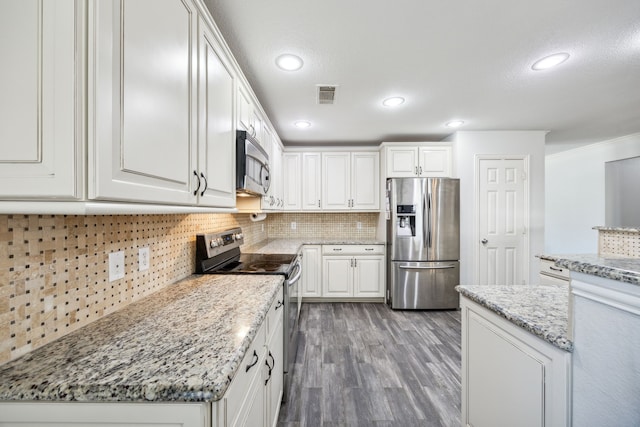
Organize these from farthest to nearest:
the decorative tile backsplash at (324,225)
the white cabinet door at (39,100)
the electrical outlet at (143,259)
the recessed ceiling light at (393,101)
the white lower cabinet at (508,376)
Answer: the decorative tile backsplash at (324,225), the recessed ceiling light at (393,101), the electrical outlet at (143,259), the white lower cabinet at (508,376), the white cabinet door at (39,100)

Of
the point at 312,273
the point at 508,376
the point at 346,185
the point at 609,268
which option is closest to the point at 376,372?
the point at 508,376

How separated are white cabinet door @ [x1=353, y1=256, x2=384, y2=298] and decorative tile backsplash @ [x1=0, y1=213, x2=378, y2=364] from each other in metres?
2.51

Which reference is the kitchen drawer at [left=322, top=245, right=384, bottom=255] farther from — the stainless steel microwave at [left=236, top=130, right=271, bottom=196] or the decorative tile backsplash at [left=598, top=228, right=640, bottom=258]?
the decorative tile backsplash at [left=598, top=228, right=640, bottom=258]

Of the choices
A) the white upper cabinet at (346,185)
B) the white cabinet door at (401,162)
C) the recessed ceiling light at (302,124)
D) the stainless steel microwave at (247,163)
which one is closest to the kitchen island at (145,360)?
the stainless steel microwave at (247,163)

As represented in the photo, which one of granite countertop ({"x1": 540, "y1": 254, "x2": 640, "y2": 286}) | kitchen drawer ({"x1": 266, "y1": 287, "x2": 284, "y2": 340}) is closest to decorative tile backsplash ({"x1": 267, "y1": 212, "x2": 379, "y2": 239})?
kitchen drawer ({"x1": 266, "y1": 287, "x2": 284, "y2": 340})

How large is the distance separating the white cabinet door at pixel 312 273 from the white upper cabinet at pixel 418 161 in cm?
153

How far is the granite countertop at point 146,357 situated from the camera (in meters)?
0.59

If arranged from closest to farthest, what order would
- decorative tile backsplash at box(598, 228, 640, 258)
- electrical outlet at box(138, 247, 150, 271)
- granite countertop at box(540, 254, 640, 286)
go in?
1. granite countertop at box(540, 254, 640, 286)
2. electrical outlet at box(138, 247, 150, 271)
3. decorative tile backsplash at box(598, 228, 640, 258)

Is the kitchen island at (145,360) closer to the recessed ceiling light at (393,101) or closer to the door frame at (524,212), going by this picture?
the recessed ceiling light at (393,101)

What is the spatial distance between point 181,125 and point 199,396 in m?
0.88

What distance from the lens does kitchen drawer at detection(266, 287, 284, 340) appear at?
124 centimetres

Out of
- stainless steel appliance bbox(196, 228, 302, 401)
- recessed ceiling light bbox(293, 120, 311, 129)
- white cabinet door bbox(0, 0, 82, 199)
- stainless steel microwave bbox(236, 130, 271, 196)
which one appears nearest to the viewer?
white cabinet door bbox(0, 0, 82, 199)

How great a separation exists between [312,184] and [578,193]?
180 inches

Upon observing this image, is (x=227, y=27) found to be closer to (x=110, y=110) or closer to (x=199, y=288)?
(x=110, y=110)
